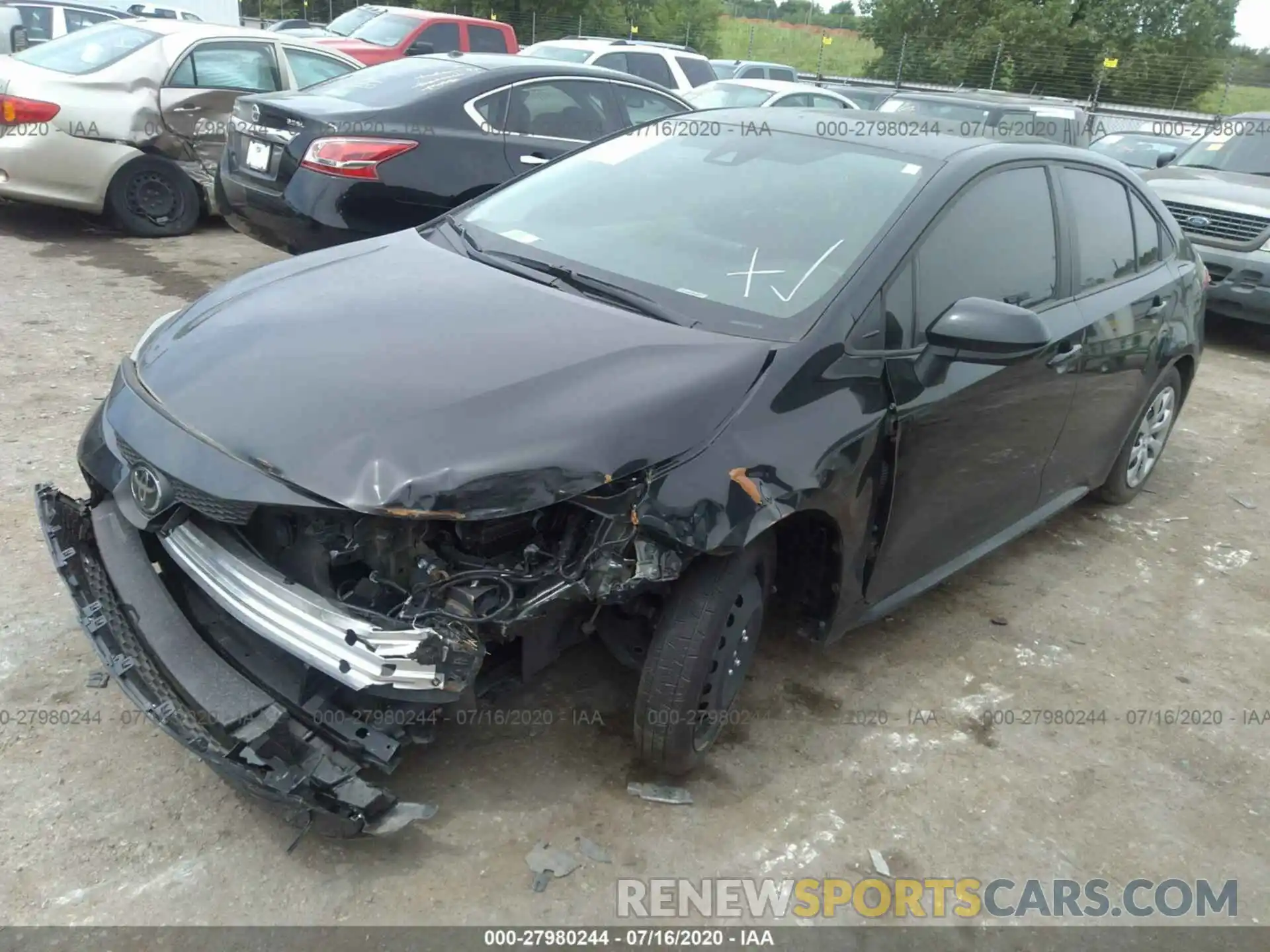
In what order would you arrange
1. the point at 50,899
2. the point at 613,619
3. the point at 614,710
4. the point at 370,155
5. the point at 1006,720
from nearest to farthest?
the point at 50,899 → the point at 613,619 → the point at 614,710 → the point at 1006,720 → the point at 370,155

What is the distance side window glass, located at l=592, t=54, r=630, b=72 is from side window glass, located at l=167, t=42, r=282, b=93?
203 inches

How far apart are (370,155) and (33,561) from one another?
3219 millimetres

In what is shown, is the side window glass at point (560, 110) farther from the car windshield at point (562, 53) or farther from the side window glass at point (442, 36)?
the side window glass at point (442, 36)

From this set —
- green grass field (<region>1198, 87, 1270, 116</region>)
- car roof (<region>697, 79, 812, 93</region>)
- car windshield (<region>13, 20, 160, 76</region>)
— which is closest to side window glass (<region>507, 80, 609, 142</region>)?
car windshield (<region>13, 20, 160, 76</region>)

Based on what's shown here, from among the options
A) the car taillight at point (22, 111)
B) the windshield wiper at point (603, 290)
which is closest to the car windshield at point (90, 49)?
the car taillight at point (22, 111)

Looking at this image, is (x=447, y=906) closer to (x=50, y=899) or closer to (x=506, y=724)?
(x=506, y=724)

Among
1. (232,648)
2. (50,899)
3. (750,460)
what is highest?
(750,460)

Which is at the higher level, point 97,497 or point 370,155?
point 370,155

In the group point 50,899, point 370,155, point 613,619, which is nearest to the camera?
point 50,899

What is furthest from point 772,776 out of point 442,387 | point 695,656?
point 442,387

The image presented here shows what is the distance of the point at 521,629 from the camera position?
95.9 inches

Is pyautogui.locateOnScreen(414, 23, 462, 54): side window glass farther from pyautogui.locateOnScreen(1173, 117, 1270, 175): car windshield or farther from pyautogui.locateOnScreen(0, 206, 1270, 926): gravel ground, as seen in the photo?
pyautogui.locateOnScreen(0, 206, 1270, 926): gravel ground

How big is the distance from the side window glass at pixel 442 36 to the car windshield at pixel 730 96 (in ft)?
14.2

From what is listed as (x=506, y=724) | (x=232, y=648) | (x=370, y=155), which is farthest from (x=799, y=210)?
(x=370, y=155)
